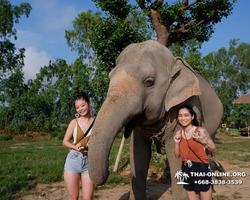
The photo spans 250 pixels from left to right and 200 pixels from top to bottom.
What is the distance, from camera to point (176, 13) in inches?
255

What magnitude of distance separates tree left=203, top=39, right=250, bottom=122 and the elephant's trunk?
3426 cm

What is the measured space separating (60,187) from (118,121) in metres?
3.25

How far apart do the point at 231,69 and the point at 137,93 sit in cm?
3604

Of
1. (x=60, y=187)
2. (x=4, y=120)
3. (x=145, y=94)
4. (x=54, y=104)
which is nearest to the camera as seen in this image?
(x=145, y=94)

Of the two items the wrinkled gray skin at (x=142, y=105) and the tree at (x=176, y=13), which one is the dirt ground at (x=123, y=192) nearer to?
the wrinkled gray skin at (x=142, y=105)

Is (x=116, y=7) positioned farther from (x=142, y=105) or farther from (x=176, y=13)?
(x=142, y=105)

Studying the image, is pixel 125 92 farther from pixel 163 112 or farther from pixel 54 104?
pixel 54 104

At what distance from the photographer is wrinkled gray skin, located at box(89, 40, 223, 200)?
207cm

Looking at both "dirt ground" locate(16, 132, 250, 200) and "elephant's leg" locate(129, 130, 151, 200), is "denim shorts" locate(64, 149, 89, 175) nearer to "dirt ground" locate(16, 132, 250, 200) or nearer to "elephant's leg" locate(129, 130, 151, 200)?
"elephant's leg" locate(129, 130, 151, 200)

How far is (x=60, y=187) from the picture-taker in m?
4.78

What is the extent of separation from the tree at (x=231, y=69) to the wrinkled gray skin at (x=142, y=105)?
3330 cm

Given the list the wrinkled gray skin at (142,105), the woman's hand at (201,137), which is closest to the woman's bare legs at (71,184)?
the wrinkled gray skin at (142,105)

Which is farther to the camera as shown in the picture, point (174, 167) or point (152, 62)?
point (174, 167)

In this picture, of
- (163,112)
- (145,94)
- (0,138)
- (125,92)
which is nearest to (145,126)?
(163,112)
